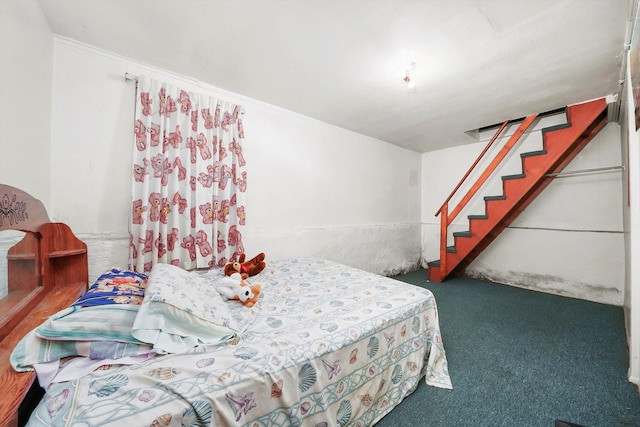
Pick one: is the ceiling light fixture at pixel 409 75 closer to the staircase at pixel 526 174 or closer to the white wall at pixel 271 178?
the white wall at pixel 271 178

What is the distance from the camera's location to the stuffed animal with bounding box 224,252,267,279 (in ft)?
6.32

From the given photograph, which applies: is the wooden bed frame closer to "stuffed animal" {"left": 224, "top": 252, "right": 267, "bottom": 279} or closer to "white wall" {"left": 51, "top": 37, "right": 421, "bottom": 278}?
"white wall" {"left": 51, "top": 37, "right": 421, "bottom": 278}

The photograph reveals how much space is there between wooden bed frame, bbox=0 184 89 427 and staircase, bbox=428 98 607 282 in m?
3.93

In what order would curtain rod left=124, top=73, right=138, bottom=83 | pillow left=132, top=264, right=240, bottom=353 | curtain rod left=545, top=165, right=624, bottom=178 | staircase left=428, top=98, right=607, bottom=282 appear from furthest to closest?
curtain rod left=545, top=165, right=624, bottom=178
staircase left=428, top=98, right=607, bottom=282
curtain rod left=124, top=73, right=138, bottom=83
pillow left=132, top=264, right=240, bottom=353

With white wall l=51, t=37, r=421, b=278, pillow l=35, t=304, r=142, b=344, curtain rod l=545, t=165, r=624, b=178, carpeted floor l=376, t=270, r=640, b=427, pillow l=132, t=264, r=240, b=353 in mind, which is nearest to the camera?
pillow l=35, t=304, r=142, b=344

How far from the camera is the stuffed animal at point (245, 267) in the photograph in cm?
193

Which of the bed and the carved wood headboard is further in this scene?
the carved wood headboard

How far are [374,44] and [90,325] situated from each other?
7.32ft

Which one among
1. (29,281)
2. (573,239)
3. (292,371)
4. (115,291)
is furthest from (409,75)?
(573,239)

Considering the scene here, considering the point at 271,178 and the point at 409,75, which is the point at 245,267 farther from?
the point at 409,75

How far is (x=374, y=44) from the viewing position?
64.2 inches

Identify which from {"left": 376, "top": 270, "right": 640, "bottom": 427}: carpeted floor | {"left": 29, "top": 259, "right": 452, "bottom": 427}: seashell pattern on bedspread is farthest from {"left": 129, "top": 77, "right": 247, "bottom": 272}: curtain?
{"left": 376, "top": 270, "right": 640, "bottom": 427}: carpeted floor

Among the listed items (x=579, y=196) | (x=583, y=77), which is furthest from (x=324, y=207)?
(x=579, y=196)

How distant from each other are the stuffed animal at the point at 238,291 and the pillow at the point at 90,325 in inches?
23.4
